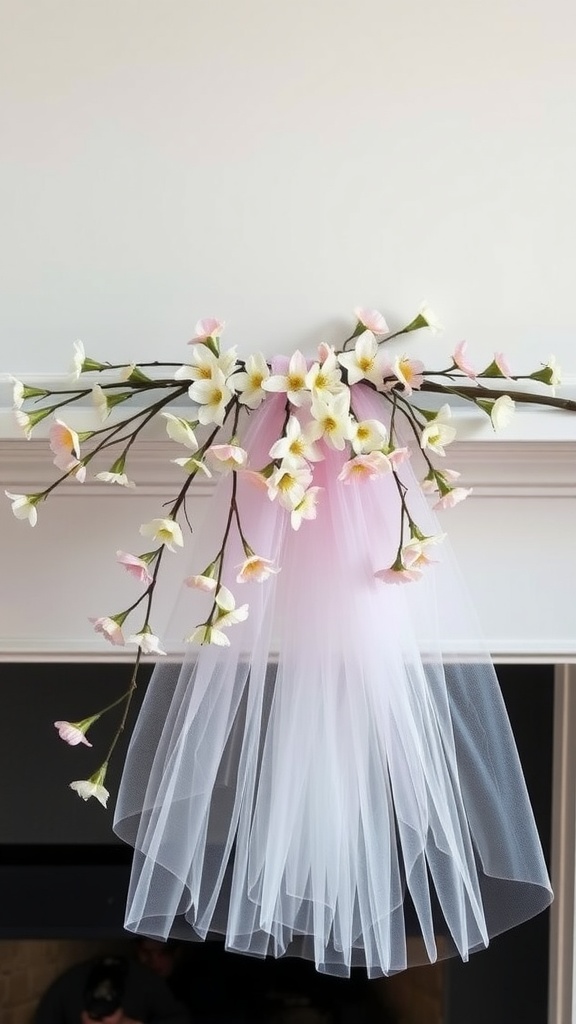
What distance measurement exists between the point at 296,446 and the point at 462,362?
8.3 inches

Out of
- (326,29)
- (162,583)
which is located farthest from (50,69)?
(162,583)

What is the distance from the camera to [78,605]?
97 centimetres

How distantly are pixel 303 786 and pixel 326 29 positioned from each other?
0.83m

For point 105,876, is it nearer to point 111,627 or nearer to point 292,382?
point 111,627

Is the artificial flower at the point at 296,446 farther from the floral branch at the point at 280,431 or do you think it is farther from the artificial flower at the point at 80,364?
the artificial flower at the point at 80,364

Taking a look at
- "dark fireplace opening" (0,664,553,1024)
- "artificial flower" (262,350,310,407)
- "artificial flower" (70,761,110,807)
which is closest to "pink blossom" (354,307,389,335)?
"artificial flower" (262,350,310,407)

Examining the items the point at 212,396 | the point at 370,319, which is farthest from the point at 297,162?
the point at 212,396

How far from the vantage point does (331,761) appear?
856 millimetres

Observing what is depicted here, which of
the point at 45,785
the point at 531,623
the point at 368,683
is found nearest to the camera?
the point at 368,683

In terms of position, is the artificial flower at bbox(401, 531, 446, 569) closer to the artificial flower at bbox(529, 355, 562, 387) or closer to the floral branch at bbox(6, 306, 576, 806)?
the floral branch at bbox(6, 306, 576, 806)

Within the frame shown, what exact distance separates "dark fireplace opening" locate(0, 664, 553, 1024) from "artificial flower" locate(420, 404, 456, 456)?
596 mm

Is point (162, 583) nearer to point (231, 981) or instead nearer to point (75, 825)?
point (75, 825)

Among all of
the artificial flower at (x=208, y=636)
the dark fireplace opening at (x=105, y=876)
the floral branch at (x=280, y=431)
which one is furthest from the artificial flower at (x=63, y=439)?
the dark fireplace opening at (x=105, y=876)

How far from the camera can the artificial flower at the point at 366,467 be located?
803 millimetres
